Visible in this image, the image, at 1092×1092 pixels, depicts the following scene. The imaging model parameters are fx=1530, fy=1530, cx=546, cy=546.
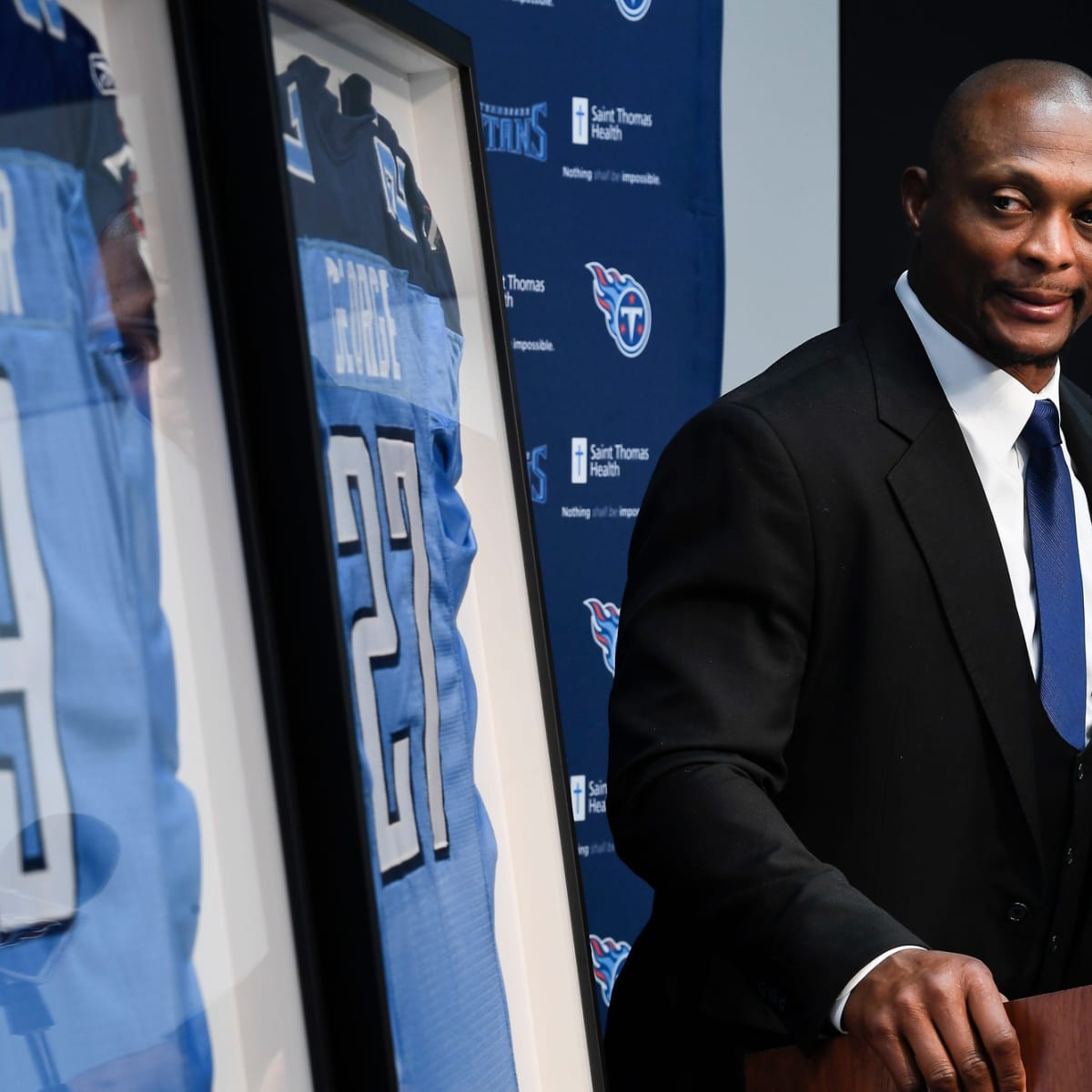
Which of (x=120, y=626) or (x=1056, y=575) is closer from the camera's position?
(x=120, y=626)

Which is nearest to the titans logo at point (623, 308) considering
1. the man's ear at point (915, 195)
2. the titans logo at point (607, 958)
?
the titans logo at point (607, 958)

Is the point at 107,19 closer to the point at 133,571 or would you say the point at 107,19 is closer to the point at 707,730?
the point at 133,571

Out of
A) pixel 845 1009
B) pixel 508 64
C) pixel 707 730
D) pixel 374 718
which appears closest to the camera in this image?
pixel 374 718

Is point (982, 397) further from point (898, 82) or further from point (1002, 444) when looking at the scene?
point (898, 82)

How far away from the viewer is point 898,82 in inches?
134

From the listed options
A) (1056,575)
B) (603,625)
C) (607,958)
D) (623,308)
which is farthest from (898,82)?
(1056,575)

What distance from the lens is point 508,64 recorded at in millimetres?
2793

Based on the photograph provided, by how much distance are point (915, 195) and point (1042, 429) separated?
30 centimetres

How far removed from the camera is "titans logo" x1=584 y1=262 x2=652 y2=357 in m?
2.91

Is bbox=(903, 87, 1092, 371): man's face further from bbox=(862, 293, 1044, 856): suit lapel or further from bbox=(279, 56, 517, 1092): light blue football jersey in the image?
bbox=(279, 56, 517, 1092): light blue football jersey

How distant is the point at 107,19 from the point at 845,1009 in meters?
0.78

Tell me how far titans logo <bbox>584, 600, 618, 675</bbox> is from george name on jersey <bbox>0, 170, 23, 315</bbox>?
2.26 metres

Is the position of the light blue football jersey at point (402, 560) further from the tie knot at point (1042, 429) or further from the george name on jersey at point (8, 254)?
the tie knot at point (1042, 429)

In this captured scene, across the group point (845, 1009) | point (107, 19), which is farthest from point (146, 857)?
point (845, 1009)
